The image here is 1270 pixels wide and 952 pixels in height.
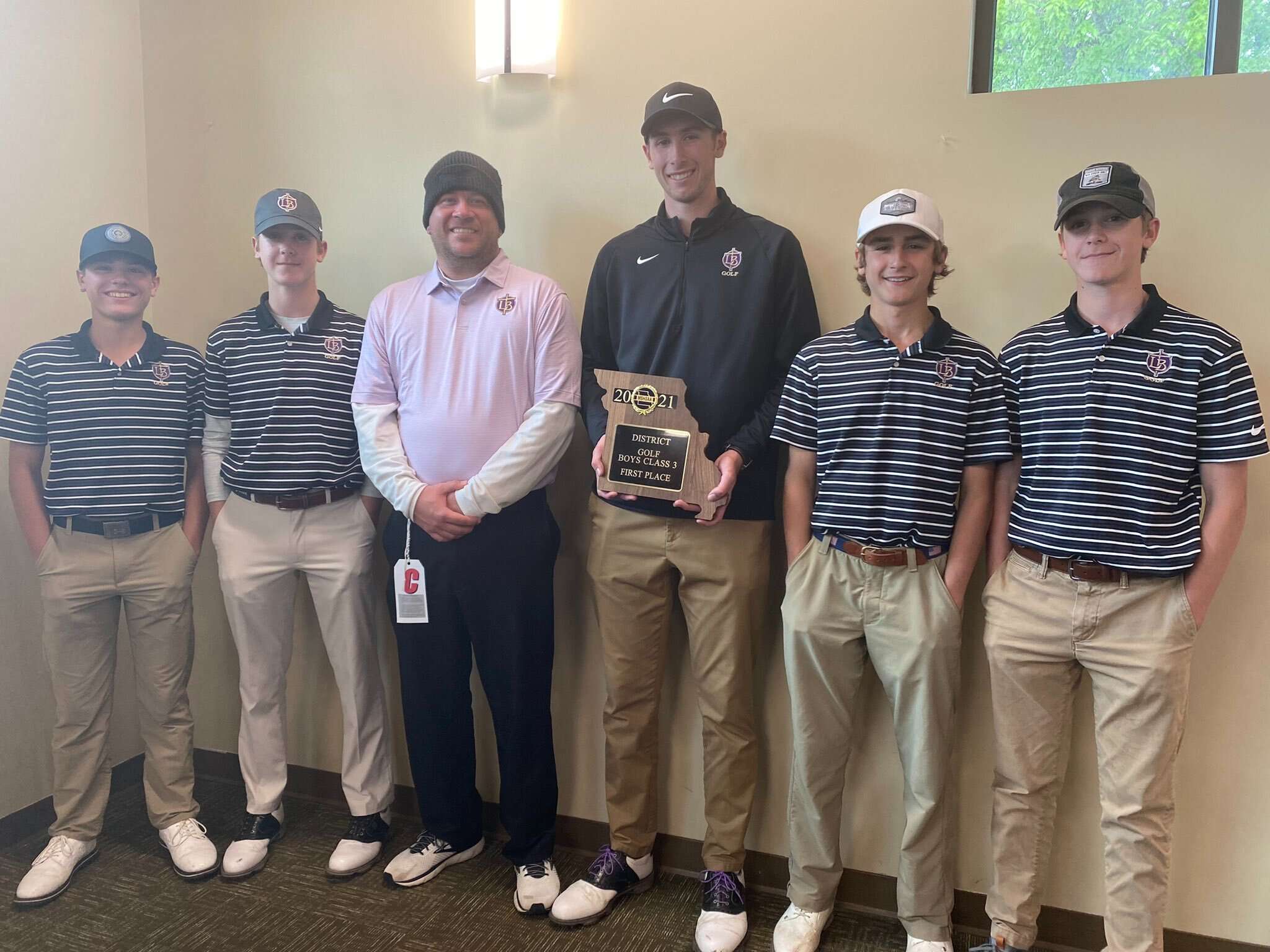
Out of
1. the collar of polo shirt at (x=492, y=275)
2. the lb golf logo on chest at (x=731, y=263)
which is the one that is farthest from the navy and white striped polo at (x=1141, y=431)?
the collar of polo shirt at (x=492, y=275)

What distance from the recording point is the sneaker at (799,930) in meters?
2.10

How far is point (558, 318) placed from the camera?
226cm

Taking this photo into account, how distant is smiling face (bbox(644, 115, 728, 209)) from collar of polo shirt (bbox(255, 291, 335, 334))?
1.05 meters

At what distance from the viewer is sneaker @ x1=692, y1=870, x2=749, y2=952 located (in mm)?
2117

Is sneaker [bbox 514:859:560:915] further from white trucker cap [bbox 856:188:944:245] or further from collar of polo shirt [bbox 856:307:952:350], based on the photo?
white trucker cap [bbox 856:188:944:245]

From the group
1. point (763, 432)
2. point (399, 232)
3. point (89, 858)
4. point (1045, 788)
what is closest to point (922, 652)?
point (1045, 788)

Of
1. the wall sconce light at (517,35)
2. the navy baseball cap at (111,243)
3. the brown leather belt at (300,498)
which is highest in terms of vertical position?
the wall sconce light at (517,35)

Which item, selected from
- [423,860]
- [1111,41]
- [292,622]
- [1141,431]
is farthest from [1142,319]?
[292,622]

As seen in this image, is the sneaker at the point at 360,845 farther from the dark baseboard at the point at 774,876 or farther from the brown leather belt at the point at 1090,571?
the brown leather belt at the point at 1090,571

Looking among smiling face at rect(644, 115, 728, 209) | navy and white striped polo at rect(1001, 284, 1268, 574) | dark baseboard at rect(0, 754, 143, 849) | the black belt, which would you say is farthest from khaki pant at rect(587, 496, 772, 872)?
dark baseboard at rect(0, 754, 143, 849)

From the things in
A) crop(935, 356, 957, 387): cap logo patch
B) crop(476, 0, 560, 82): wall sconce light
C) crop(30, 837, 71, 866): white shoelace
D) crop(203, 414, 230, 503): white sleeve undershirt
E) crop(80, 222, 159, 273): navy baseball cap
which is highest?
crop(476, 0, 560, 82): wall sconce light

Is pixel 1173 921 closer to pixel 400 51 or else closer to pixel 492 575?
pixel 492 575

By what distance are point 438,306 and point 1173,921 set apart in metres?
2.46

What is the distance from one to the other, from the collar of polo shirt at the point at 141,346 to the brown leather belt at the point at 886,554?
2.01 meters
